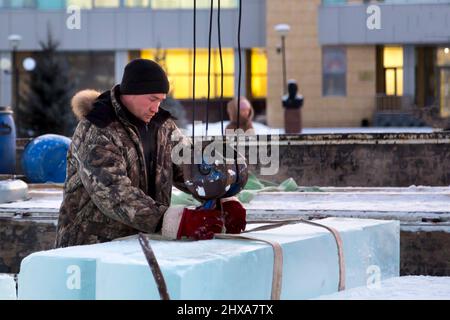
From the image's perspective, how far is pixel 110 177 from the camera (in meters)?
4.62

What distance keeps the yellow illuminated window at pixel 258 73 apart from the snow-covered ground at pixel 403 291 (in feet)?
139

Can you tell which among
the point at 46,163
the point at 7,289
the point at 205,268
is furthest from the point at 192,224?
the point at 46,163

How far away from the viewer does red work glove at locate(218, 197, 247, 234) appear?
4500mm

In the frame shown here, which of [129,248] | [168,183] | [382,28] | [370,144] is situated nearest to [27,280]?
[129,248]

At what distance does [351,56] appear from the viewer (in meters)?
43.6

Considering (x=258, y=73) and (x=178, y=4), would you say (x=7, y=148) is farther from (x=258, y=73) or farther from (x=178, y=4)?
(x=258, y=73)

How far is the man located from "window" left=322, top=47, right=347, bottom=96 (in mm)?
39142

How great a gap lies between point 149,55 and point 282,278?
43.3 metres

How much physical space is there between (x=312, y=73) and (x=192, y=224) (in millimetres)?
39842

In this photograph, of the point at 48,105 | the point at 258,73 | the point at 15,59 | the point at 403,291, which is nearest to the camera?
the point at 403,291

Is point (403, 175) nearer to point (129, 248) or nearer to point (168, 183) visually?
point (168, 183)

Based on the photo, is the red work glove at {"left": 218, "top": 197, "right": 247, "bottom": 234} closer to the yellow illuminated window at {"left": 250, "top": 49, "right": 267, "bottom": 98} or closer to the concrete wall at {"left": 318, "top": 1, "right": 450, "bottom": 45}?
the concrete wall at {"left": 318, "top": 1, "right": 450, "bottom": 45}

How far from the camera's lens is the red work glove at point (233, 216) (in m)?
4.50

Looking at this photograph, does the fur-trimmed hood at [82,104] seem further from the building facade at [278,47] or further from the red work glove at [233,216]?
the building facade at [278,47]
